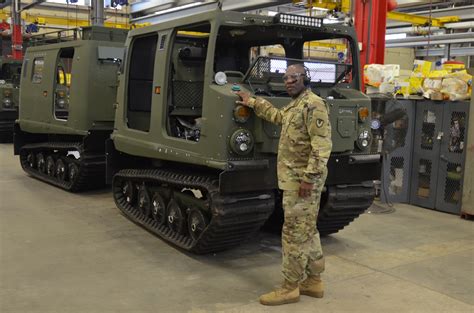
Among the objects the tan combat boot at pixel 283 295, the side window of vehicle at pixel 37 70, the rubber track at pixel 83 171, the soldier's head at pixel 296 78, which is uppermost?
the side window of vehicle at pixel 37 70

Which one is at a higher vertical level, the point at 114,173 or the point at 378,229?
the point at 114,173

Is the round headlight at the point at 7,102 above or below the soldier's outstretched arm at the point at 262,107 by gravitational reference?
below

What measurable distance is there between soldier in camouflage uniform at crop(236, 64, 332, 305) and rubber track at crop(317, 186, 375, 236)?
1231mm

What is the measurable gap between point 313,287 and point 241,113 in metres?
1.56

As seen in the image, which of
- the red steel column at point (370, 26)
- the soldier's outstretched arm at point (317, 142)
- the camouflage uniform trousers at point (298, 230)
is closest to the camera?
the soldier's outstretched arm at point (317, 142)

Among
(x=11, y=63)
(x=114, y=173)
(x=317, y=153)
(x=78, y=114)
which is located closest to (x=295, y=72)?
(x=317, y=153)

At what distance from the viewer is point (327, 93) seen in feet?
17.5

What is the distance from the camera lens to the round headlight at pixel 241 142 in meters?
4.59

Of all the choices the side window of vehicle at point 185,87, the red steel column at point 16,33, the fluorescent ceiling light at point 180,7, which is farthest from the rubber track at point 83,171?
the red steel column at point 16,33

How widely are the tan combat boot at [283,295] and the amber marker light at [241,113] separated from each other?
1.42 meters

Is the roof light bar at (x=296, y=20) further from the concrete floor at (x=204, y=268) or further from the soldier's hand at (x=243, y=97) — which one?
the concrete floor at (x=204, y=268)

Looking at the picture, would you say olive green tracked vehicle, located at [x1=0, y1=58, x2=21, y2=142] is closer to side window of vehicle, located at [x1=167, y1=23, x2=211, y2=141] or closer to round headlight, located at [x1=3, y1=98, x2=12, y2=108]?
round headlight, located at [x1=3, y1=98, x2=12, y2=108]

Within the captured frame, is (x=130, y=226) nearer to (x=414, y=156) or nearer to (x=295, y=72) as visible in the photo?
(x=295, y=72)

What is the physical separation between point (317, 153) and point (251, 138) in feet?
3.08
